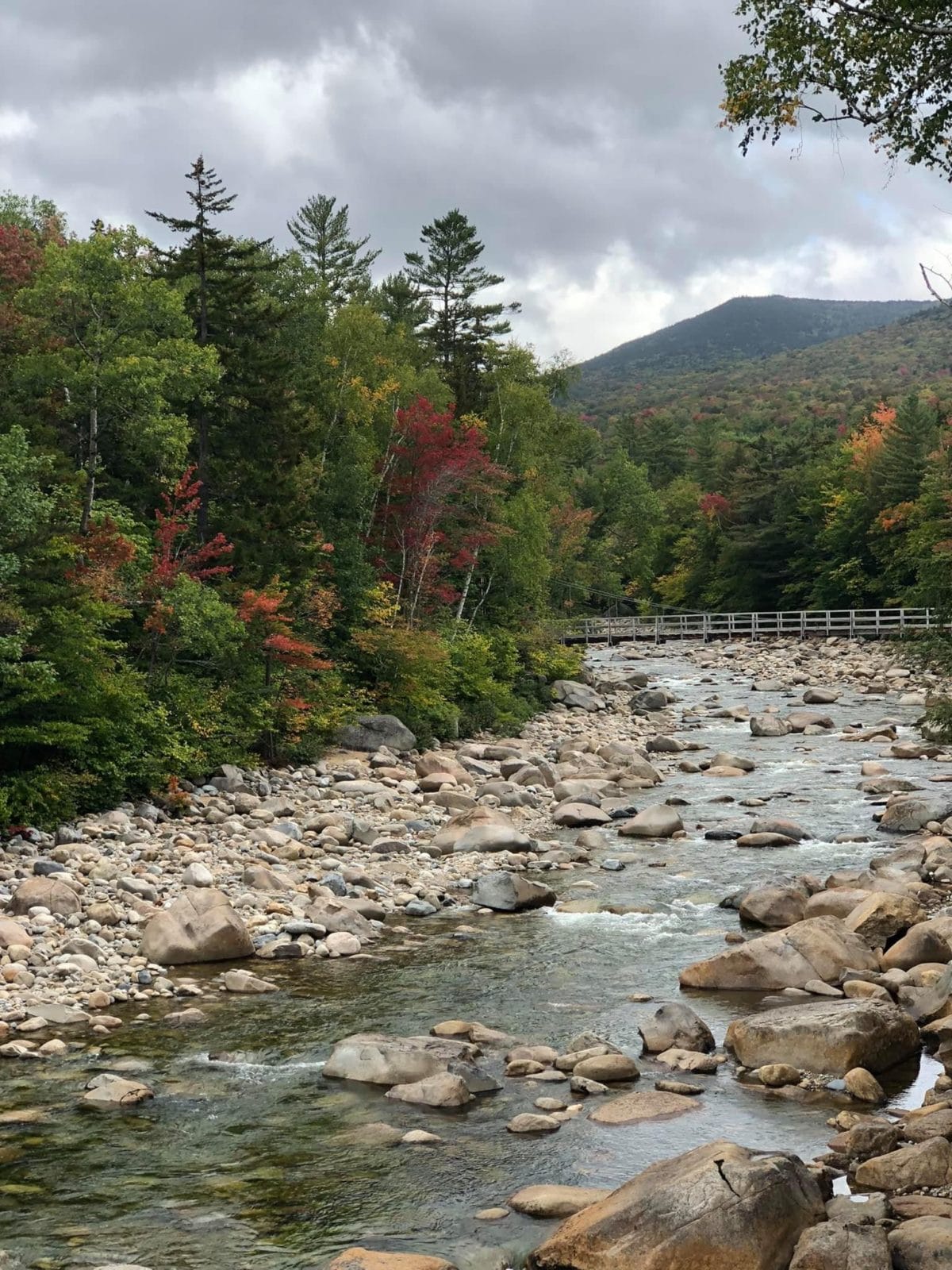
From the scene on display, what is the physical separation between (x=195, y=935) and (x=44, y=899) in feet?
6.35

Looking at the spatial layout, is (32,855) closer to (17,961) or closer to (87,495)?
(17,961)

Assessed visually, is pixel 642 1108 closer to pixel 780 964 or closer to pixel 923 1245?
pixel 923 1245

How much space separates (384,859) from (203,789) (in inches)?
170

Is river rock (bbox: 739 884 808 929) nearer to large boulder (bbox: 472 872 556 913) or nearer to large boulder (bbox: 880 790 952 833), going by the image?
large boulder (bbox: 472 872 556 913)

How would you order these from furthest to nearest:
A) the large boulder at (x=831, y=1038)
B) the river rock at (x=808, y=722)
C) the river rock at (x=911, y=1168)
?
the river rock at (x=808, y=722) → the large boulder at (x=831, y=1038) → the river rock at (x=911, y=1168)

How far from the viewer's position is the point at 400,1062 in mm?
9555

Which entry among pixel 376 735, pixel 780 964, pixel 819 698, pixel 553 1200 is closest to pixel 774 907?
pixel 780 964

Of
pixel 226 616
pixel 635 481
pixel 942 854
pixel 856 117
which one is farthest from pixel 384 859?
pixel 635 481

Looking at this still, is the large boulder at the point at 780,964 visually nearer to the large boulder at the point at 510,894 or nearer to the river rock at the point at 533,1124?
the large boulder at the point at 510,894

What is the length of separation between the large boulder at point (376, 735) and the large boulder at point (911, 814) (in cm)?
1085

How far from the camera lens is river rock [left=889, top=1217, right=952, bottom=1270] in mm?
6004

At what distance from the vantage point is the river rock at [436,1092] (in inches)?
355

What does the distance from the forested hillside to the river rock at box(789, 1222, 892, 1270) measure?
1188 centimetres

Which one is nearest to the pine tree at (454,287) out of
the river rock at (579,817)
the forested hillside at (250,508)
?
the forested hillside at (250,508)
